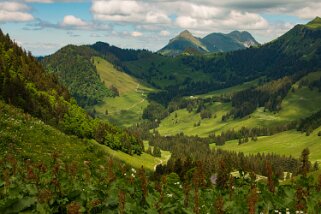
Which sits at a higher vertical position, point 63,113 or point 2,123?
point 2,123

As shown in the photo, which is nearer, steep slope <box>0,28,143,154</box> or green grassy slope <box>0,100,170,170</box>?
green grassy slope <box>0,100,170,170</box>

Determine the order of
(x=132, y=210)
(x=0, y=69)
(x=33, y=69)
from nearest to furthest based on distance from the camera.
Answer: (x=132, y=210) < (x=0, y=69) < (x=33, y=69)

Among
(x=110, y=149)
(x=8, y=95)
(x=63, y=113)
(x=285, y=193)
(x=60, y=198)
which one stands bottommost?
(x=110, y=149)

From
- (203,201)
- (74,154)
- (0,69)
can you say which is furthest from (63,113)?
(203,201)

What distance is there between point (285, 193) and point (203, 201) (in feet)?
12.0

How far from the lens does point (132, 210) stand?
12.8 m

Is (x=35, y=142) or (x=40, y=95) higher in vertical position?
(x=35, y=142)

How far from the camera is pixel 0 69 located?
438 ft

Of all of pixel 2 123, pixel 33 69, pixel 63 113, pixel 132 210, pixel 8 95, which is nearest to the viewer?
pixel 132 210

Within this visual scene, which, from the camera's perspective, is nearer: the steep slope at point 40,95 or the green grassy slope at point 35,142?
the green grassy slope at point 35,142

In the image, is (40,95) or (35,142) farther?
(40,95)

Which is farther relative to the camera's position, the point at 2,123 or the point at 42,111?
the point at 42,111

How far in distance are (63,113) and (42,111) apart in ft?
59.4

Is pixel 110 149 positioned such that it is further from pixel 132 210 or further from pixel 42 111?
pixel 132 210
